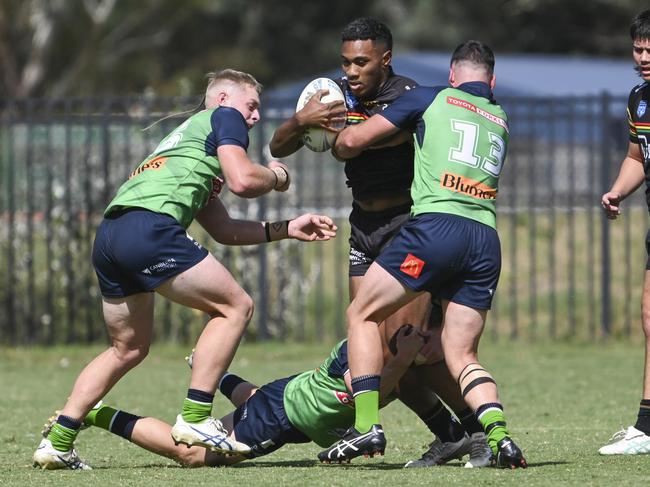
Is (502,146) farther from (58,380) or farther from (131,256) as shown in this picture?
(58,380)

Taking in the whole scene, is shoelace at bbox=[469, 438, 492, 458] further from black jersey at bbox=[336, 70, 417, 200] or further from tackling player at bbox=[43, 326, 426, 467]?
black jersey at bbox=[336, 70, 417, 200]

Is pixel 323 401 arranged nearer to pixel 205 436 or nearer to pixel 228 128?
pixel 205 436

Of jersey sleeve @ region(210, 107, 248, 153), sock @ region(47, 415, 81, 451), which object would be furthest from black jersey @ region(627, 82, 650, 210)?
sock @ region(47, 415, 81, 451)

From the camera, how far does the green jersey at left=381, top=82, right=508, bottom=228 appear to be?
602 centimetres

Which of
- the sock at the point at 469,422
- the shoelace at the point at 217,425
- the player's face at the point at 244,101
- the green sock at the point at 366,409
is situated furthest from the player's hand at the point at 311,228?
the sock at the point at 469,422

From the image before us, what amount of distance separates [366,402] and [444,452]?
0.76 m

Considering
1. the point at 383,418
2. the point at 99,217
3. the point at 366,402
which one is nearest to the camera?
the point at 366,402

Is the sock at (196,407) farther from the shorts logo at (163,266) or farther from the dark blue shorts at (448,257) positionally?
the dark blue shorts at (448,257)

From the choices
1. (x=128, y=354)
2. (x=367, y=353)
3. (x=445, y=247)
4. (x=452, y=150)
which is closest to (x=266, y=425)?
(x=367, y=353)

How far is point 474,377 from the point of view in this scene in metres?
5.95

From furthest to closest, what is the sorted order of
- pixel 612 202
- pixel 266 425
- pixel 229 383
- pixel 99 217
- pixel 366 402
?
pixel 99 217 < pixel 612 202 < pixel 229 383 < pixel 266 425 < pixel 366 402

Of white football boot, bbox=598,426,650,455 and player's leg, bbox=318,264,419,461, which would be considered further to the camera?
white football boot, bbox=598,426,650,455

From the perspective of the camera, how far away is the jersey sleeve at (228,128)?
6.17 meters

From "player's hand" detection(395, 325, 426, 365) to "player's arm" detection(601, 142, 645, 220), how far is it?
5.23 feet
